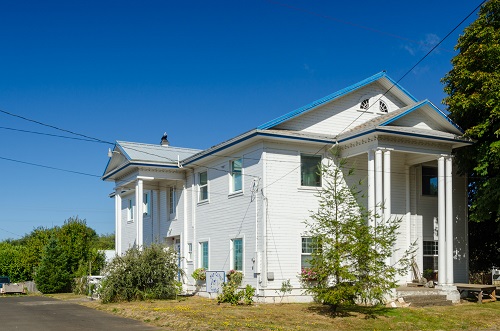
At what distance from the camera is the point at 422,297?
22062 mm

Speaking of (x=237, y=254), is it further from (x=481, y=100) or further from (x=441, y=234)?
(x=481, y=100)

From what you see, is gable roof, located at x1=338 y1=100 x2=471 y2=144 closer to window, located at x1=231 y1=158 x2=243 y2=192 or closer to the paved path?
window, located at x1=231 y1=158 x2=243 y2=192

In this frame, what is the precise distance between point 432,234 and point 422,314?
7.40 meters

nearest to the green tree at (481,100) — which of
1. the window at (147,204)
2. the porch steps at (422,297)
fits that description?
the porch steps at (422,297)

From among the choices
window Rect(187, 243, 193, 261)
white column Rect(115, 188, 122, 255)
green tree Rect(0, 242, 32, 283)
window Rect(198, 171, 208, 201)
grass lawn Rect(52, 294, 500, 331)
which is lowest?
green tree Rect(0, 242, 32, 283)

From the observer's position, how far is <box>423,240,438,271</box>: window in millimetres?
26281

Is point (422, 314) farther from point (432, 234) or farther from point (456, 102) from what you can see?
point (456, 102)

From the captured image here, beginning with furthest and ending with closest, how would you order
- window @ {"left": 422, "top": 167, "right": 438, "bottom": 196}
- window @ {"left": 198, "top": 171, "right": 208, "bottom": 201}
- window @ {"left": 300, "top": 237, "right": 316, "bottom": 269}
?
window @ {"left": 198, "top": 171, "right": 208, "bottom": 201} → window @ {"left": 422, "top": 167, "right": 438, "bottom": 196} → window @ {"left": 300, "top": 237, "right": 316, "bottom": 269}

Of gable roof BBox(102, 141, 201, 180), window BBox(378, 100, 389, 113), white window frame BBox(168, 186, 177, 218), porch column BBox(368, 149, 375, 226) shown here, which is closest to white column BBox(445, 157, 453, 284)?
porch column BBox(368, 149, 375, 226)

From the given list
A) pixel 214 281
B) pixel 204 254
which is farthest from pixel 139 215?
pixel 214 281

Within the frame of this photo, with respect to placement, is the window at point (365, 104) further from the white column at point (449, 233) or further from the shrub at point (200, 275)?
the shrub at point (200, 275)

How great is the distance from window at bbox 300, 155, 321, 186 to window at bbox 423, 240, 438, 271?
5813 mm

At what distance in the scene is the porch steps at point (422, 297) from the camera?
857 inches

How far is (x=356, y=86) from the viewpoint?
2517 centimetres
